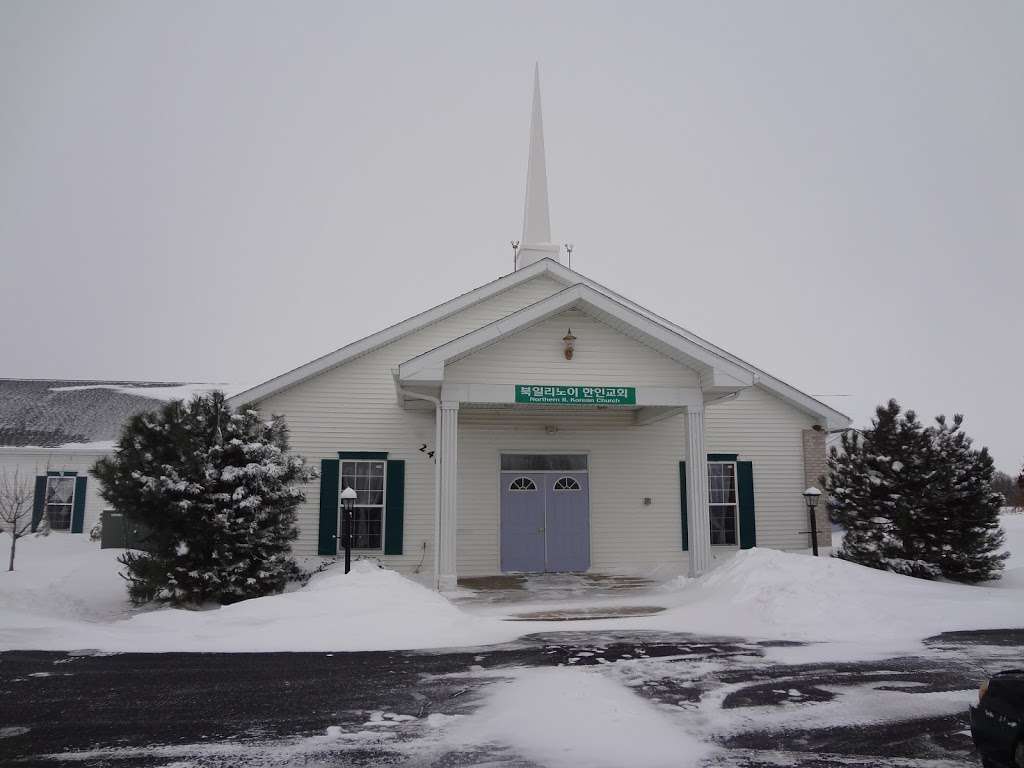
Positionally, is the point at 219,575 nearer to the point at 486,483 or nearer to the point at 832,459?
the point at 486,483

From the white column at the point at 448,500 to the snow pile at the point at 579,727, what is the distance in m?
5.91

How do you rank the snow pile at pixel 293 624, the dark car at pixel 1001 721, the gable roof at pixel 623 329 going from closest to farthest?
the dark car at pixel 1001 721, the snow pile at pixel 293 624, the gable roof at pixel 623 329

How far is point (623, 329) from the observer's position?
14.0 meters

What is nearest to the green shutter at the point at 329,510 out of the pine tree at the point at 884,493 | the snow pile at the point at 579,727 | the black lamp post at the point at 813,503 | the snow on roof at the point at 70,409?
the snow pile at the point at 579,727

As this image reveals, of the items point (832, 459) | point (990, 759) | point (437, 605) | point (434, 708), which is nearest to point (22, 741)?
point (434, 708)

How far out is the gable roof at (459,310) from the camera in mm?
15195

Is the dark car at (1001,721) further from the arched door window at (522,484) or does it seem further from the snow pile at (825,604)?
the arched door window at (522,484)

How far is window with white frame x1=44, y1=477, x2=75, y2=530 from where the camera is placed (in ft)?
72.1

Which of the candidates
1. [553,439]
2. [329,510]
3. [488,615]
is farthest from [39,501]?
[488,615]

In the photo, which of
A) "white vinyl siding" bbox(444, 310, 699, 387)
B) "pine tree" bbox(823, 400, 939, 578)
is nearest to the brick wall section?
"pine tree" bbox(823, 400, 939, 578)

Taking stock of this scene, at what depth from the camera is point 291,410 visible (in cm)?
1545

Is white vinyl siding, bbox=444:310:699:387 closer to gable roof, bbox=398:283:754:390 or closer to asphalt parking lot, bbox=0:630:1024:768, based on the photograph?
gable roof, bbox=398:283:754:390

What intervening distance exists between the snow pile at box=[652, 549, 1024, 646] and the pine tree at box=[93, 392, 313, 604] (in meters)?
6.21

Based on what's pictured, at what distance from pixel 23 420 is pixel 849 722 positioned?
26.6 metres
